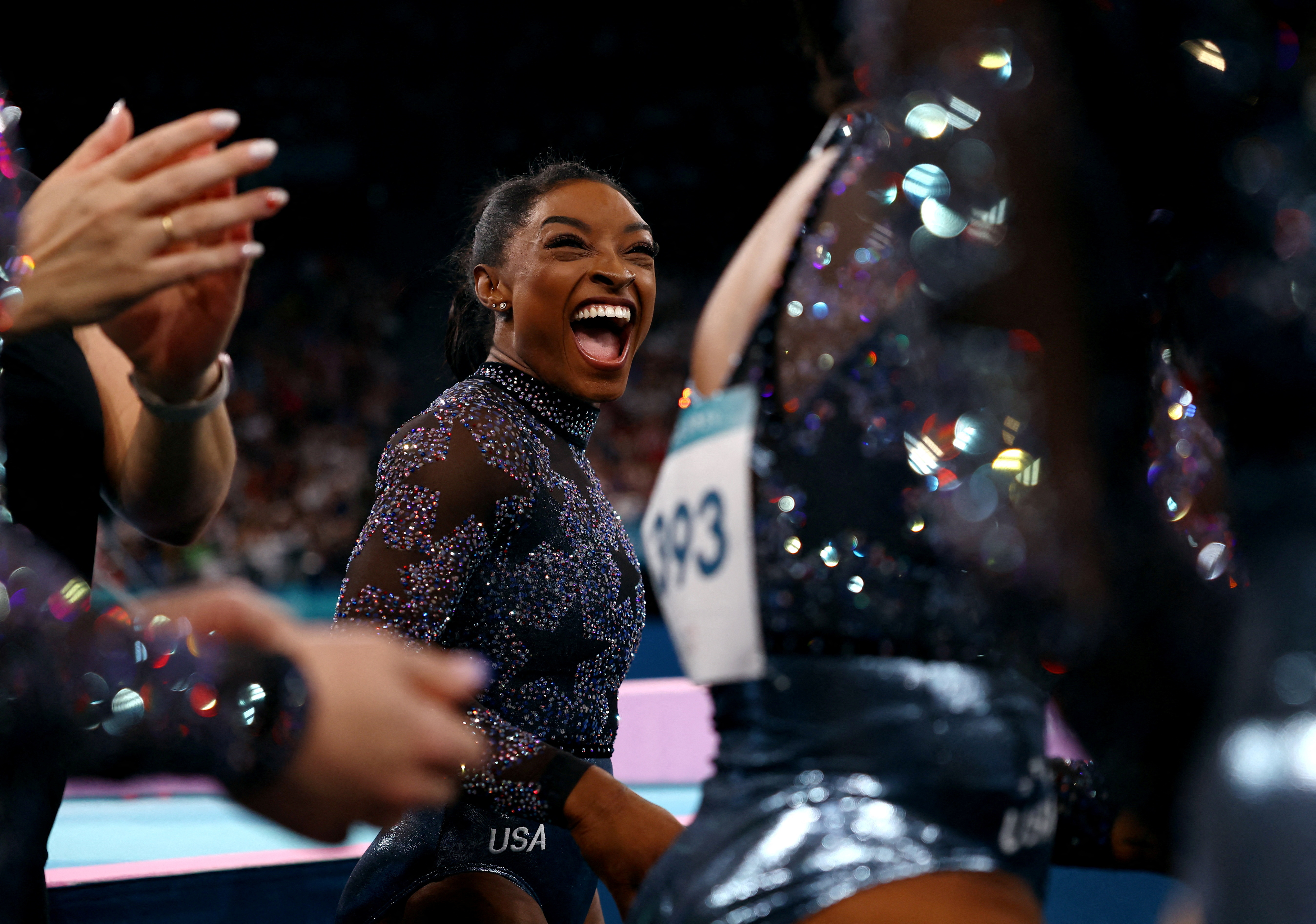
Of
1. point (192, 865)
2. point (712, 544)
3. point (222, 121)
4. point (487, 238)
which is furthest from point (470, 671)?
point (192, 865)

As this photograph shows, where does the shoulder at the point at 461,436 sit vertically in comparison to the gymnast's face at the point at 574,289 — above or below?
below

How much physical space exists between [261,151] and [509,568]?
756 millimetres

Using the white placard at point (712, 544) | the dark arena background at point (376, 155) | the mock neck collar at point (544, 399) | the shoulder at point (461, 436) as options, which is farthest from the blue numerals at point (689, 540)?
the dark arena background at point (376, 155)

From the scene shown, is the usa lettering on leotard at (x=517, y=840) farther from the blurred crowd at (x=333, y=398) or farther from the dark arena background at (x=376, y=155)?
the blurred crowd at (x=333, y=398)

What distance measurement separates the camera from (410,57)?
336 inches

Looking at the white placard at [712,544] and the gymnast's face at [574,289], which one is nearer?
the white placard at [712,544]

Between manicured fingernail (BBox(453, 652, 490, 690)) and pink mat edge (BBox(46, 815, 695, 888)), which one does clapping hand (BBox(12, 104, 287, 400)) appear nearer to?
manicured fingernail (BBox(453, 652, 490, 690))

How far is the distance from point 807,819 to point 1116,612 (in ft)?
0.82

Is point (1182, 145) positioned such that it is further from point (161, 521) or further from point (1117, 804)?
point (161, 521)

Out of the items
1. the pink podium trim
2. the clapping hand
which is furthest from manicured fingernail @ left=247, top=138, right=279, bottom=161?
the pink podium trim

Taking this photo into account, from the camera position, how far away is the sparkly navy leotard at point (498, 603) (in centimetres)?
130

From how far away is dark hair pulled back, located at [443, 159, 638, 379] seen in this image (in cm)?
175

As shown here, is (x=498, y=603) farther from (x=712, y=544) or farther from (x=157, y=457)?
(x=712, y=544)

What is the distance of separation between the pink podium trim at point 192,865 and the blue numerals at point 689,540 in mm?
1398
